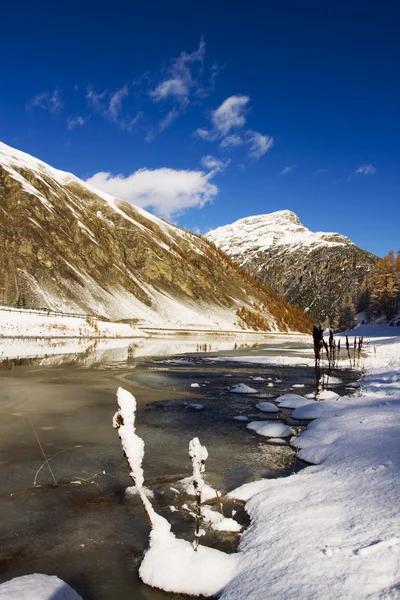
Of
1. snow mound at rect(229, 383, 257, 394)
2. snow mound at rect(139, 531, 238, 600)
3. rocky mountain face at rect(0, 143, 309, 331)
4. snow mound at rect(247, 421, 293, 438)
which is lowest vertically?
snow mound at rect(229, 383, 257, 394)

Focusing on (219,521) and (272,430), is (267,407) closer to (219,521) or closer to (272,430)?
(272,430)

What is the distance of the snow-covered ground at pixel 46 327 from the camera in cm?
5250

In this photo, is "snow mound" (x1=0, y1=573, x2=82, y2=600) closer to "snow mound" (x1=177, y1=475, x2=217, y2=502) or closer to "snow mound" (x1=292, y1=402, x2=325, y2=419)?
"snow mound" (x1=177, y1=475, x2=217, y2=502)

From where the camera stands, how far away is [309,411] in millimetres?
15023

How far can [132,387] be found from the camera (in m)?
21.0

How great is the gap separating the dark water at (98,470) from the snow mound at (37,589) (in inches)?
14.9

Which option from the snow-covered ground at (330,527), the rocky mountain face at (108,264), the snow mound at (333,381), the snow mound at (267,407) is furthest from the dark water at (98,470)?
the rocky mountain face at (108,264)

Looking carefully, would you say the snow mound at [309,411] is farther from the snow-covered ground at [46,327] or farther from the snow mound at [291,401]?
the snow-covered ground at [46,327]

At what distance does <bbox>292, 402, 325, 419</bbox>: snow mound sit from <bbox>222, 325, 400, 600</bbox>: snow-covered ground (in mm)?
4275

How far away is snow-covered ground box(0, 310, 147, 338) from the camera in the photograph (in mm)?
52500

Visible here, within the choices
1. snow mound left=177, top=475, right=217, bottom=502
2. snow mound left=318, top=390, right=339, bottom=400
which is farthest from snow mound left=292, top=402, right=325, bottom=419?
snow mound left=177, top=475, right=217, bottom=502

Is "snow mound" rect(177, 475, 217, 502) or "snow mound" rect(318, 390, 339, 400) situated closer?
"snow mound" rect(177, 475, 217, 502)

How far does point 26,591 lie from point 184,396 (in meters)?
14.9

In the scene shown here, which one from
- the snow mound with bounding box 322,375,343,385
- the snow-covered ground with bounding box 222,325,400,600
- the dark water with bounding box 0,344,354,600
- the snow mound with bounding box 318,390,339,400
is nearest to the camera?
the snow-covered ground with bounding box 222,325,400,600
